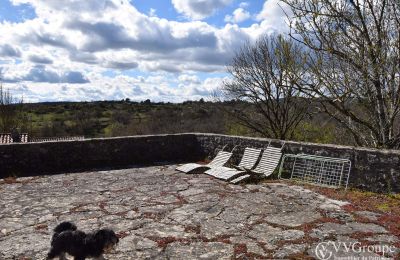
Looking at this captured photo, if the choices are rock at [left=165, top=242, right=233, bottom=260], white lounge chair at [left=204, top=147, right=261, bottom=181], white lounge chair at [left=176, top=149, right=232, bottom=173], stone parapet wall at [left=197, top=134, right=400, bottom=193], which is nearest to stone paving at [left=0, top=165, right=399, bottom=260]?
rock at [left=165, top=242, right=233, bottom=260]

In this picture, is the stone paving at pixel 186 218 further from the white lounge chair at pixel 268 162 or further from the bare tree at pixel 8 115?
the bare tree at pixel 8 115

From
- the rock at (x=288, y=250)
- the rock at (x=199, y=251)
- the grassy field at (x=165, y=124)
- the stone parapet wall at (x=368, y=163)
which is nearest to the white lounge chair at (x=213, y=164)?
the stone parapet wall at (x=368, y=163)

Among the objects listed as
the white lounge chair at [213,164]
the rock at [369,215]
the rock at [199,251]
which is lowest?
the rock at [199,251]

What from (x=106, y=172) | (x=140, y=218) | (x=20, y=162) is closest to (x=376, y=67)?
(x=140, y=218)

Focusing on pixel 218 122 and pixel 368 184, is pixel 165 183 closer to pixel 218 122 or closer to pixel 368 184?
pixel 368 184

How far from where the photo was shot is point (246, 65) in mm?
18578

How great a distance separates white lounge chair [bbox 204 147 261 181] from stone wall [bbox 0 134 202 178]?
7.82 feet

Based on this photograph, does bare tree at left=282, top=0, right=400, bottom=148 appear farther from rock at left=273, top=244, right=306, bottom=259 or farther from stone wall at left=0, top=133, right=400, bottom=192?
rock at left=273, top=244, right=306, bottom=259

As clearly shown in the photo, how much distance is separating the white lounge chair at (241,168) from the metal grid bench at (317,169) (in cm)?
79

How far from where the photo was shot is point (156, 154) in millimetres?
11906

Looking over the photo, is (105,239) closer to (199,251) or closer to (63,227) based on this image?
(63,227)

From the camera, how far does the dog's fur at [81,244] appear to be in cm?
425

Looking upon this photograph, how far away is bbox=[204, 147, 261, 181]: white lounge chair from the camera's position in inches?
359
